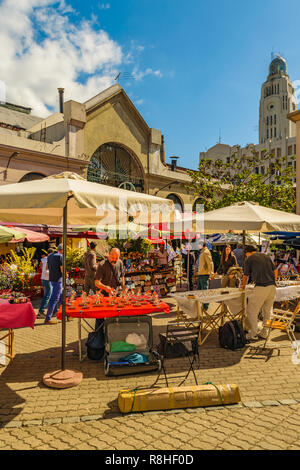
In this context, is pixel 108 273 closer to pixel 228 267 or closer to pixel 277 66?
pixel 228 267

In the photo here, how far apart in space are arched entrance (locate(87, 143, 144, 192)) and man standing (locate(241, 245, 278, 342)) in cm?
1905

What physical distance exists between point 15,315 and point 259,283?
186 inches

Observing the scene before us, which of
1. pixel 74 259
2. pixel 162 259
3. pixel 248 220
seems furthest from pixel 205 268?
pixel 74 259

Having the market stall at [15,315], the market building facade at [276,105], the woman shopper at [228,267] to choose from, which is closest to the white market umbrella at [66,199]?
the market stall at [15,315]

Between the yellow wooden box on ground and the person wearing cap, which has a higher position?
the person wearing cap

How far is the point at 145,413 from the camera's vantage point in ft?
15.0

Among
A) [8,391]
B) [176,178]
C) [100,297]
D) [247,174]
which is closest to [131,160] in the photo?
[176,178]

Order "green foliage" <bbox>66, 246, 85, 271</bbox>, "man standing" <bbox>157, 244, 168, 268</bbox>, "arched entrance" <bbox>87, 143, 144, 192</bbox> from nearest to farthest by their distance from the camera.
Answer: "man standing" <bbox>157, 244, 168, 268</bbox> → "green foliage" <bbox>66, 246, 85, 271</bbox> → "arched entrance" <bbox>87, 143, 144, 192</bbox>

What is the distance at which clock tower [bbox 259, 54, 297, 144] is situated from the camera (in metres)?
112

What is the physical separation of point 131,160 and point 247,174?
9097mm

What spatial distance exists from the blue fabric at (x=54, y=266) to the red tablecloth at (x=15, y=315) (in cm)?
374

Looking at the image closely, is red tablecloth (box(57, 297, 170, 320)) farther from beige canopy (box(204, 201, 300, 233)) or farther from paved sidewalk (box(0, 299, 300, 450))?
beige canopy (box(204, 201, 300, 233))

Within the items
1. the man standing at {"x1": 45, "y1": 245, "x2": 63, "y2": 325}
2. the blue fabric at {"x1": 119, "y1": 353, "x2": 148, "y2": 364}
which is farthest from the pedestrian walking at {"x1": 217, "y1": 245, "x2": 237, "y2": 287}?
the blue fabric at {"x1": 119, "y1": 353, "x2": 148, "y2": 364}

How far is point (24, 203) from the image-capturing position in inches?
197
